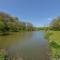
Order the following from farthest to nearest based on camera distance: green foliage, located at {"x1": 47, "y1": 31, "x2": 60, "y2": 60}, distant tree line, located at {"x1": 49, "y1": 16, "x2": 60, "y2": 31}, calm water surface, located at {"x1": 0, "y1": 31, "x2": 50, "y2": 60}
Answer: distant tree line, located at {"x1": 49, "y1": 16, "x2": 60, "y2": 31} → calm water surface, located at {"x1": 0, "y1": 31, "x2": 50, "y2": 60} → green foliage, located at {"x1": 47, "y1": 31, "x2": 60, "y2": 60}

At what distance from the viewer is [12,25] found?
9.53 metres

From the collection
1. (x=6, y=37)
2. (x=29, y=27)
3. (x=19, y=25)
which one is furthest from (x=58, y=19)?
(x=6, y=37)

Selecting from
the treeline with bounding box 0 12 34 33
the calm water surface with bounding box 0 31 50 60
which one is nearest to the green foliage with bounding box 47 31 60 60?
the calm water surface with bounding box 0 31 50 60

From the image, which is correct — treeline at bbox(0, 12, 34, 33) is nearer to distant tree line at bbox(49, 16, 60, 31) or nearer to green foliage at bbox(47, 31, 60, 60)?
distant tree line at bbox(49, 16, 60, 31)

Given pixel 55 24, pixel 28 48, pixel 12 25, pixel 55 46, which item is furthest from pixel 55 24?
pixel 55 46

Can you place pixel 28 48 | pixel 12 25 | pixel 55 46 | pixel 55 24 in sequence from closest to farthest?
pixel 55 46
pixel 28 48
pixel 12 25
pixel 55 24

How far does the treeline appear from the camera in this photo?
9516 mm

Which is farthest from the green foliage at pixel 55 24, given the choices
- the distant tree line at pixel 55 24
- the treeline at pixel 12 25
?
the treeline at pixel 12 25

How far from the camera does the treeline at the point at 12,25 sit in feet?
31.2

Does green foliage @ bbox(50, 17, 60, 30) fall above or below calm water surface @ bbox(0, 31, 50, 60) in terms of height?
above

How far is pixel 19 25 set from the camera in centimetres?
955

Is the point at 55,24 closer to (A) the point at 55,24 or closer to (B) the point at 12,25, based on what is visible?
(A) the point at 55,24

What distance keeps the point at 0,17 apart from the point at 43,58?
19.9 ft

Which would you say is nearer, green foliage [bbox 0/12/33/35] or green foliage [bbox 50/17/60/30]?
green foliage [bbox 0/12/33/35]
